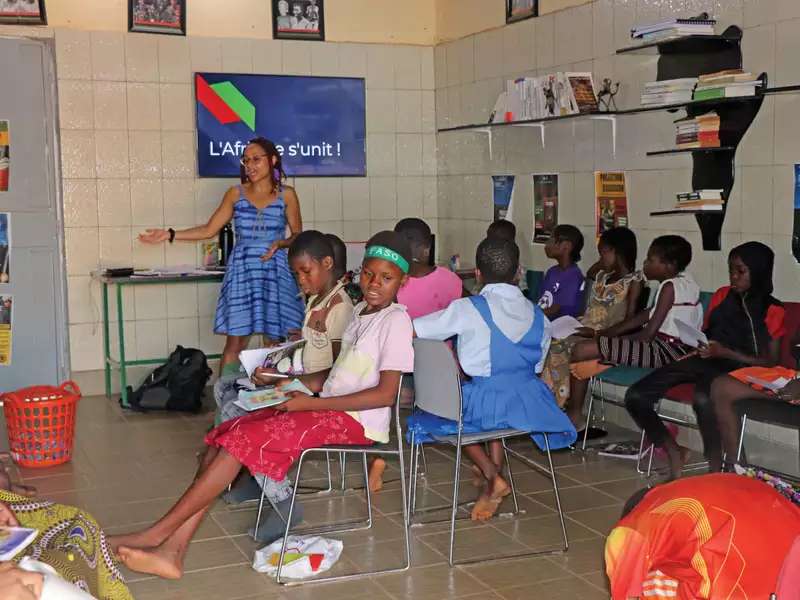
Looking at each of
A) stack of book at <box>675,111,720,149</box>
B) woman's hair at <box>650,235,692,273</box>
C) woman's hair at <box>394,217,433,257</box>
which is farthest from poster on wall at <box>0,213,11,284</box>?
stack of book at <box>675,111,720,149</box>

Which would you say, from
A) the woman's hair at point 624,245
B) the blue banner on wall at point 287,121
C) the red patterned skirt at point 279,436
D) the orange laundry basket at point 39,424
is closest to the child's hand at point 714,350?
the woman's hair at point 624,245

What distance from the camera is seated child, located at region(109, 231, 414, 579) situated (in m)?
3.32

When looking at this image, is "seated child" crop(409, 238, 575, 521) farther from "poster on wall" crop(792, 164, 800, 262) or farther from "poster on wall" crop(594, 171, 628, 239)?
"poster on wall" crop(594, 171, 628, 239)

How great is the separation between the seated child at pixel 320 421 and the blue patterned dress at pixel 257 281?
2.21 m

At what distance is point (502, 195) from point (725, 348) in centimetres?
247

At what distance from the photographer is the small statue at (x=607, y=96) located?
18.0ft

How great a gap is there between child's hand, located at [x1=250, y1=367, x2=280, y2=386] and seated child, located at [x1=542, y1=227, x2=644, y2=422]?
187 cm

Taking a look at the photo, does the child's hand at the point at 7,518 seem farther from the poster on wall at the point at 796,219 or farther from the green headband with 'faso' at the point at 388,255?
the poster on wall at the point at 796,219

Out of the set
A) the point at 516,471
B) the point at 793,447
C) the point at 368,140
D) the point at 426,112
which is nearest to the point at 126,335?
the point at 368,140

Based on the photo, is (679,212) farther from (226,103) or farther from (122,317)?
(122,317)

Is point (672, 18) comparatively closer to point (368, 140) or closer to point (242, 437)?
point (368, 140)

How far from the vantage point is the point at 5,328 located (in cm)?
640

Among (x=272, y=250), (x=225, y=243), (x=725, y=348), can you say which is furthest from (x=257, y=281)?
(x=725, y=348)

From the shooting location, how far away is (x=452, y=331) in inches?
147
